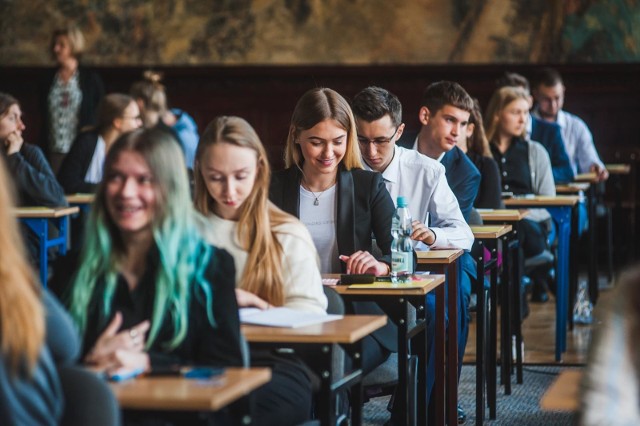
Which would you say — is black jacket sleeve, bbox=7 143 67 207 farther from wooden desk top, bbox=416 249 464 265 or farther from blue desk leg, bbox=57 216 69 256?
wooden desk top, bbox=416 249 464 265

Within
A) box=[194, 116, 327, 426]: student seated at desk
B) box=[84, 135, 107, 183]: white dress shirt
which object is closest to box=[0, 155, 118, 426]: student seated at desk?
box=[194, 116, 327, 426]: student seated at desk

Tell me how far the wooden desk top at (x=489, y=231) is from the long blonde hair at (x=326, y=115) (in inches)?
41.6

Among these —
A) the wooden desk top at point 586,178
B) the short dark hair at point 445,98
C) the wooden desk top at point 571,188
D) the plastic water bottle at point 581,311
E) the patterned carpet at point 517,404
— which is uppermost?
the short dark hair at point 445,98

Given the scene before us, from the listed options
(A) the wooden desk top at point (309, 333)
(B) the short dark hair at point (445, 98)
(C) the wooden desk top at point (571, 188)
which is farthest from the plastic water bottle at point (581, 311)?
(A) the wooden desk top at point (309, 333)

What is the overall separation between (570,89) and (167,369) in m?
10.5

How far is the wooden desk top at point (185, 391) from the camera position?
2.48 m

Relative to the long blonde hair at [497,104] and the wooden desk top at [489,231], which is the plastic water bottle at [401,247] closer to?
the wooden desk top at [489,231]

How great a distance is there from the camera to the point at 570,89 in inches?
500

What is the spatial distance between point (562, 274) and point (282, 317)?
14.7ft

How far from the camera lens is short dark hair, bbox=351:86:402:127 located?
5.52 metres

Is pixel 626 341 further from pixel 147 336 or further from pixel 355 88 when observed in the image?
pixel 355 88

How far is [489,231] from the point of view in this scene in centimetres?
591

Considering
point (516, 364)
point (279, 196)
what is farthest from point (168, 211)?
point (516, 364)

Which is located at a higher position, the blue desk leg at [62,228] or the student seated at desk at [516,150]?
the student seated at desk at [516,150]
